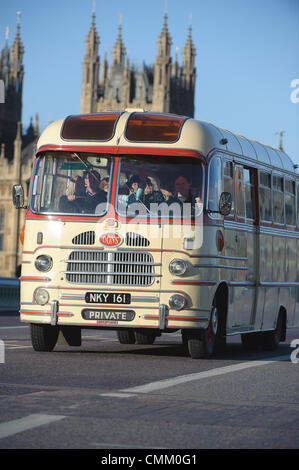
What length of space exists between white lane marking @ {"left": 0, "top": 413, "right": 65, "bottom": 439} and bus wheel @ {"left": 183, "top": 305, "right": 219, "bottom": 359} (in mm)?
6498

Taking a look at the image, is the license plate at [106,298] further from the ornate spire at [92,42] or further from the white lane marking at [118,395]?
the ornate spire at [92,42]

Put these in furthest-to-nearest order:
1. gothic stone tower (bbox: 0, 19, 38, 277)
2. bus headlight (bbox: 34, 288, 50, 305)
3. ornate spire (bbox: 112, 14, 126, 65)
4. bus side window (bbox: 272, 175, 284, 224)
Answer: ornate spire (bbox: 112, 14, 126, 65) < gothic stone tower (bbox: 0, 19, 38, 277) < bus side window (bbox: 272, 175, 284, 224) < bus headlight (bbox: 34, 288, 50, 305)

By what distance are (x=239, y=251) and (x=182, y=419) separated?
7.83m

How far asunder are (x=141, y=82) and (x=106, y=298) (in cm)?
12367

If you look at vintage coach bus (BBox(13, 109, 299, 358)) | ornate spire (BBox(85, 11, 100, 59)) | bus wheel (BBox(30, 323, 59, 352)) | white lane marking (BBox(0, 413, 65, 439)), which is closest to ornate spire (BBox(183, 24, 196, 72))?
ornate spire (BBox(85, 11, 100, 59))

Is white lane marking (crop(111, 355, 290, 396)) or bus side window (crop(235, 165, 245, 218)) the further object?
bus side window (crop(235, 165, 245, 218))

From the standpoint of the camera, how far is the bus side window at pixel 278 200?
58.9 feet

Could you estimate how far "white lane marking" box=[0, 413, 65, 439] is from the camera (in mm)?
7364

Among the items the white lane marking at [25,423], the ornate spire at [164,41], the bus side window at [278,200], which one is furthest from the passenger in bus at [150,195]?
the ornate spire at [164,41]

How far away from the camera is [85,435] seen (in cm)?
730

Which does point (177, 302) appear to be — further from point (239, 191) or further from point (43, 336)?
point (239, 191)

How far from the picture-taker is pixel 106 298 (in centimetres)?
1419

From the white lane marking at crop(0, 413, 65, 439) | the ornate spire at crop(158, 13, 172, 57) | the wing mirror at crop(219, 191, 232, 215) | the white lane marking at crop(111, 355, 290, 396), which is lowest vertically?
the white lane marking at crop(0, 413, 65, 439)

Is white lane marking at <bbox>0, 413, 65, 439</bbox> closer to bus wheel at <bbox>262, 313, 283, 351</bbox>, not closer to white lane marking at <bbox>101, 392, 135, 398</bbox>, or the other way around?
white lane marking at <bbox>101, 392, 135, 398</bbox>
